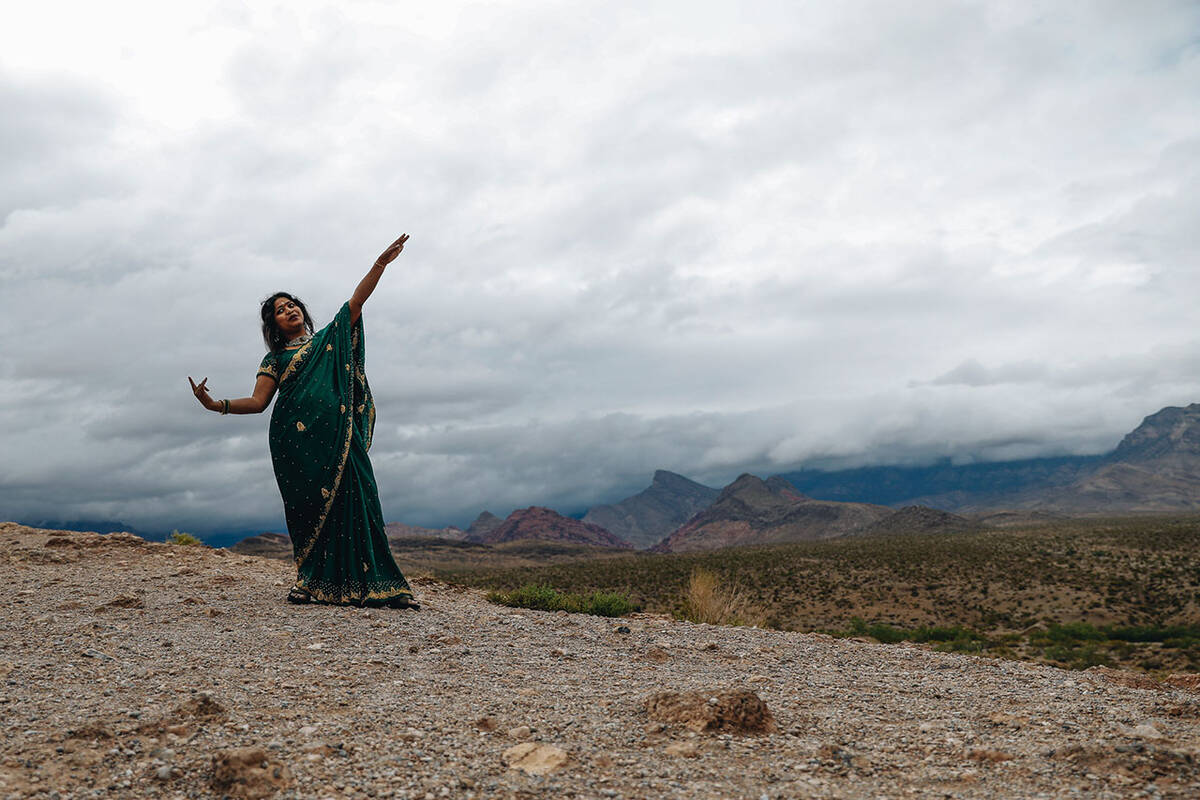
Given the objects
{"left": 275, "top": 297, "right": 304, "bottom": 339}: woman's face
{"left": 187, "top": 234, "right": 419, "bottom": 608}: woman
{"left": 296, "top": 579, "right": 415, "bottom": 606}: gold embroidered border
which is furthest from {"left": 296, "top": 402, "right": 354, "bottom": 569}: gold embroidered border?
{"left": 275, "top": 297, "right": 304, "bottom": 339}: woman's face

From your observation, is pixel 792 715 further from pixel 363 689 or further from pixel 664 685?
pixel 363 689

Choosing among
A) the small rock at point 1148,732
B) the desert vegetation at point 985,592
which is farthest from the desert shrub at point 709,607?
the small rock at point 1148,732

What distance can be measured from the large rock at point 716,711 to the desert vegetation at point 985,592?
22.1ft

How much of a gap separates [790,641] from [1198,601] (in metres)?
26.7

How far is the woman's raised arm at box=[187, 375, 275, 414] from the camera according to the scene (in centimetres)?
735

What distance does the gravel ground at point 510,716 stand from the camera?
133 inches

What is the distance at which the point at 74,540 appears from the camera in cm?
1320

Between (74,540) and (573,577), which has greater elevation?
(74,540)

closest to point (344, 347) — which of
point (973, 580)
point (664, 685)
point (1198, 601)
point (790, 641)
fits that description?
point (664, 685)

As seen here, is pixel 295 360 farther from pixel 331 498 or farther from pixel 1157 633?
pixel 1157 633

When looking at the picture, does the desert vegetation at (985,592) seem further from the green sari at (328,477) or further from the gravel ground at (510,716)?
the gravel ground at (510,716)

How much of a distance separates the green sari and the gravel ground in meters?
0.61

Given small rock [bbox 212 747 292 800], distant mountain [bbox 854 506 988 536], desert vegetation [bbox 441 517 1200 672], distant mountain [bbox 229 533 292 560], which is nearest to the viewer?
small rock [bbox 212 747 292 800]

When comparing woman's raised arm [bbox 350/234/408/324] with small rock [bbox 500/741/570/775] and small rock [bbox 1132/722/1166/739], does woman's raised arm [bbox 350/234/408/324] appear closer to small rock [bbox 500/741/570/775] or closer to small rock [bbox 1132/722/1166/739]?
small rock [bbox 500/741/570/775]
